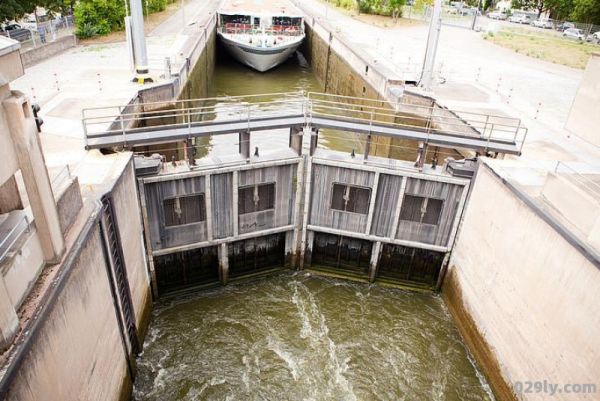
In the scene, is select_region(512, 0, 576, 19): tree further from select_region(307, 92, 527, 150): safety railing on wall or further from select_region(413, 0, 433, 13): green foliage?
select_region(307, 92, 527, 150): safety railing on wall

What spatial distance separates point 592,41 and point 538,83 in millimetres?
23083

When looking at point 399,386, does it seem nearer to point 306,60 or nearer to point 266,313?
point 266,313

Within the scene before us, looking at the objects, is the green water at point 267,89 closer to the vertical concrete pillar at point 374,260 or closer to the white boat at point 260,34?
the white boat at point 260,34

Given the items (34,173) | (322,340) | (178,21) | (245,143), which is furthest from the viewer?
(178,21)

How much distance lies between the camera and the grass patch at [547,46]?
34650mm

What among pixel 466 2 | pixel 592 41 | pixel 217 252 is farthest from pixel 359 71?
pixel 466 2

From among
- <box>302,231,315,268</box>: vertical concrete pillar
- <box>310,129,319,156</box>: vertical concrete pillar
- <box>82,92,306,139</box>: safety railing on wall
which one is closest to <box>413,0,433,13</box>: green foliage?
<box>82,92,306,139</box>: safety railing on wall

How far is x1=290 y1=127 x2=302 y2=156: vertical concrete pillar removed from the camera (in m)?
14.2

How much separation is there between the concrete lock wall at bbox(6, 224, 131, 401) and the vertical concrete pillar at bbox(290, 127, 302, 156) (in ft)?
23.0

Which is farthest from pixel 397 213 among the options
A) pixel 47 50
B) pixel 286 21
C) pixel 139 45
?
pixel 286 21

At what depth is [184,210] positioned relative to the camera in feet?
44.1

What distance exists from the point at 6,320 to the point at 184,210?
24.8 ft

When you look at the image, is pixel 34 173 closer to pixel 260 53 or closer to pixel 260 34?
pixel 260 53

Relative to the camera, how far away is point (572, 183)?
10242 millimetres
